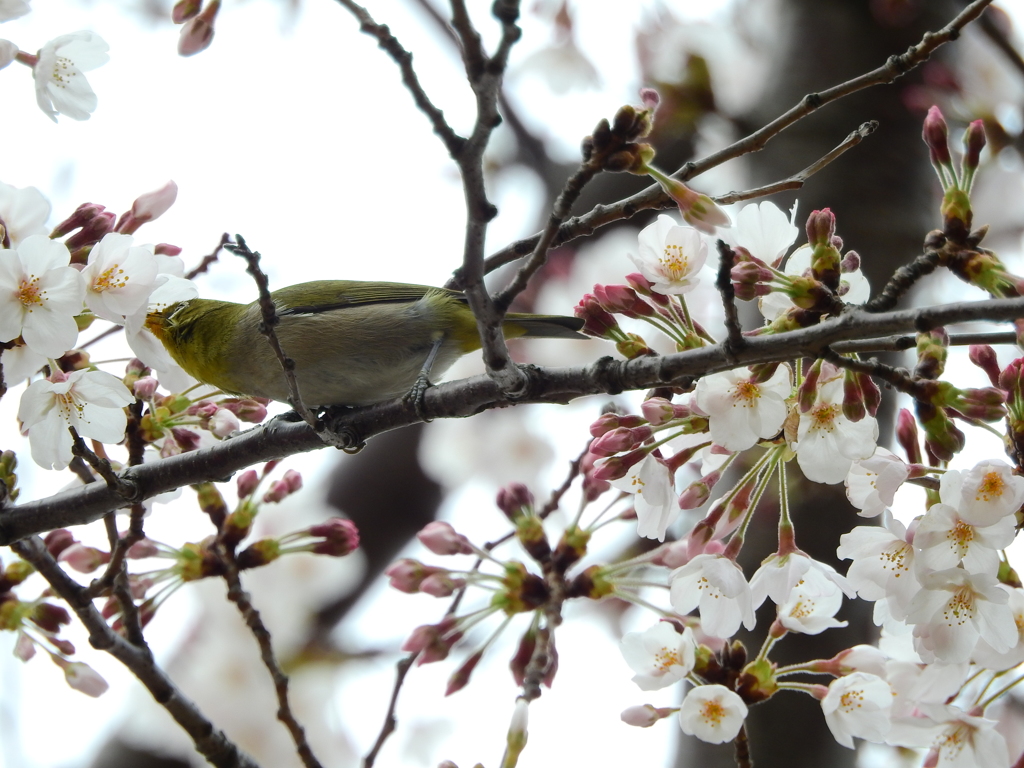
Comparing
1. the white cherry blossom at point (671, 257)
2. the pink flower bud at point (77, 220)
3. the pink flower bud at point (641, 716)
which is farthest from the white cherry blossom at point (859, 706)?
the pink flower bud at point (77, 220)

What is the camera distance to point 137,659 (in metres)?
2.12

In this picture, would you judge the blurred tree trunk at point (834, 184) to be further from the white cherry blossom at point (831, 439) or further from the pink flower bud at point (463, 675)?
the white cherry blossom at point (831, 439)

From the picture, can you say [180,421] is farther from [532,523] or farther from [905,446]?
[905,446]

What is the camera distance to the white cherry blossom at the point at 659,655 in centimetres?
184

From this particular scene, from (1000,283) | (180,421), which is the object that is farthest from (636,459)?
(180,421)

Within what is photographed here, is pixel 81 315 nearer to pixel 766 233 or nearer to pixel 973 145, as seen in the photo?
pixel 766 233

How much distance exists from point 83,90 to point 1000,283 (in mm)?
2005

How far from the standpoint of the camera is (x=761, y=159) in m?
3.70

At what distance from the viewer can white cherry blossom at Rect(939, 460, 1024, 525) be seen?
1.45m

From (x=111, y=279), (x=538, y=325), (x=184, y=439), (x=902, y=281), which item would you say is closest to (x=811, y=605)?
(x=902, y=281)

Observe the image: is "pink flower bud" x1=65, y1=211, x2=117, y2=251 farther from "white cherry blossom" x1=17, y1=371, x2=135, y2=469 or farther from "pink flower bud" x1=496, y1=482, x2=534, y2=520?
"pink flower bud" x1=496, y1=482, x2=534, y2=520

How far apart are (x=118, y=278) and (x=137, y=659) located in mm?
893

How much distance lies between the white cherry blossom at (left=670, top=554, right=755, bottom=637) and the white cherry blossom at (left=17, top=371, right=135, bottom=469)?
1199 mm

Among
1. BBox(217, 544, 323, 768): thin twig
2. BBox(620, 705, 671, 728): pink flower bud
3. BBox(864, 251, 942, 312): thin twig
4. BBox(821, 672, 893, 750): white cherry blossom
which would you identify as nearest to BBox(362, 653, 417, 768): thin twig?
BBox(217, 544, 323, 768): thin twig
